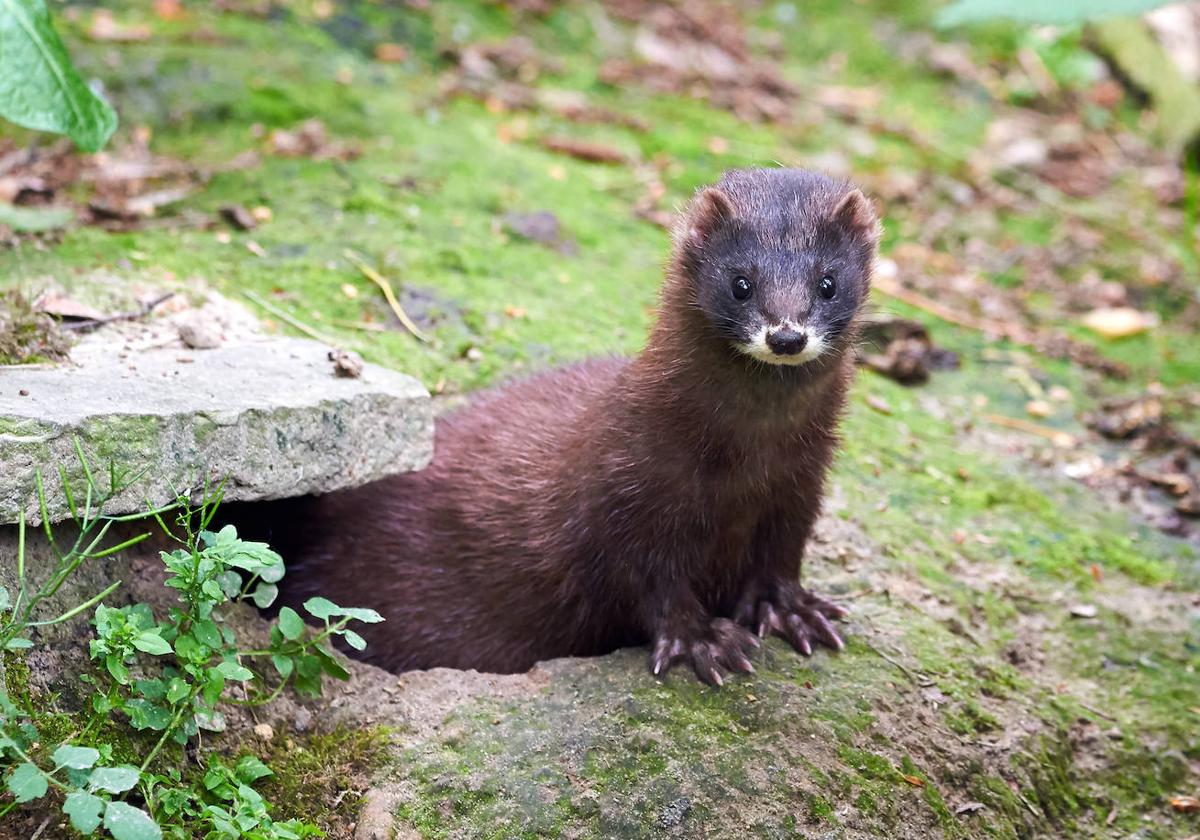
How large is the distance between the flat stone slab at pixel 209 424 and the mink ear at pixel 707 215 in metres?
1.06

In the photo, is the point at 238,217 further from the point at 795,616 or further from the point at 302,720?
the point at 795,616

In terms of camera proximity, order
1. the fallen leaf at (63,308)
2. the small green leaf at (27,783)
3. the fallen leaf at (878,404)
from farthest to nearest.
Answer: the fallen leaf at (878,404), the fallen leaf at (63,308), the small green leaf at (27,783)

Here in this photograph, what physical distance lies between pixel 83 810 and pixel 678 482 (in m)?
1.94

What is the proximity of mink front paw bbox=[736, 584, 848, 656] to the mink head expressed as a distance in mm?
904

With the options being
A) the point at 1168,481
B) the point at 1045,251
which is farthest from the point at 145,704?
the point at 1045,251

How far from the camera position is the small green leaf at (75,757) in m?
2.75

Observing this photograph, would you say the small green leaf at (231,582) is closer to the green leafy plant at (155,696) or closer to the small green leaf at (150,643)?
the green leafy plant at (155,696)

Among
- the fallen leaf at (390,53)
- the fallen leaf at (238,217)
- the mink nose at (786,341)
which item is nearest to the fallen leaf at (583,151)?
the fallen leaf at (390,53)

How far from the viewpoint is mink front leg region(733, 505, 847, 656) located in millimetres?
4121

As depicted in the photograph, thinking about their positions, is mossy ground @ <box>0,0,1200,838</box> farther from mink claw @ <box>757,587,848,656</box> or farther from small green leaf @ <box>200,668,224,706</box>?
small green leaf @ <box>200,668,224,706</box>

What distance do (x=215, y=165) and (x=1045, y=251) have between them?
5.35 m

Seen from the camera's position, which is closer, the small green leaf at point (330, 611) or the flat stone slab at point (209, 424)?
the flat stone slab at point (209, 424)

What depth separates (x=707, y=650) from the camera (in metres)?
3.93

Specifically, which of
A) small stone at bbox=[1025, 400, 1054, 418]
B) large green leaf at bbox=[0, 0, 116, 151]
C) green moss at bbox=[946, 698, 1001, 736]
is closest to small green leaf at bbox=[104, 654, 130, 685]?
large green leaf at bbox=[0, 0, 116, 151]
